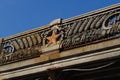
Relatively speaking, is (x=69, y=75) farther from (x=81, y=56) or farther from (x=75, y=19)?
(x=75, y=19)

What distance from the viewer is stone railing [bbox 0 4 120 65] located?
50.0 feet

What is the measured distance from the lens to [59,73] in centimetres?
1562

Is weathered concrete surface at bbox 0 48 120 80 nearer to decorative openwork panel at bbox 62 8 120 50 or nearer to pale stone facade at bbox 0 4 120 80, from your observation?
pale stone facade at bbox 0 4 120 80

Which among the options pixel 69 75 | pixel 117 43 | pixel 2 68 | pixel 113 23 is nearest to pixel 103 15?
pixel 113 23

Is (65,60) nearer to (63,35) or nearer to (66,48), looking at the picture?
(66,48)

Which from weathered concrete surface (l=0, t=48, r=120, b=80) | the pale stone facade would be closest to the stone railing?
the pale stone facade

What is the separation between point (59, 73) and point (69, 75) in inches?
15.3

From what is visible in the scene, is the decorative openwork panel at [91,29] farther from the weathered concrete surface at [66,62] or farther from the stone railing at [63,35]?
the weathered concrete surface at [66,62]

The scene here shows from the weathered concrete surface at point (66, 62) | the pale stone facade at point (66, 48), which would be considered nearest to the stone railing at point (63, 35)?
the pale stone facade at point (66, 48)

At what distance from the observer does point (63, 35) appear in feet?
53.1

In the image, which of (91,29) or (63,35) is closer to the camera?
(91,29)

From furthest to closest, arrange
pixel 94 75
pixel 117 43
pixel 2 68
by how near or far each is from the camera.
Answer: pixel 2 68 → pixel 94 75 → pixel 117 43

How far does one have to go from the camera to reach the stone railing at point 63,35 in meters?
15.2

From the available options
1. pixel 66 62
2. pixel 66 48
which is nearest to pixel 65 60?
pixel 66 62
